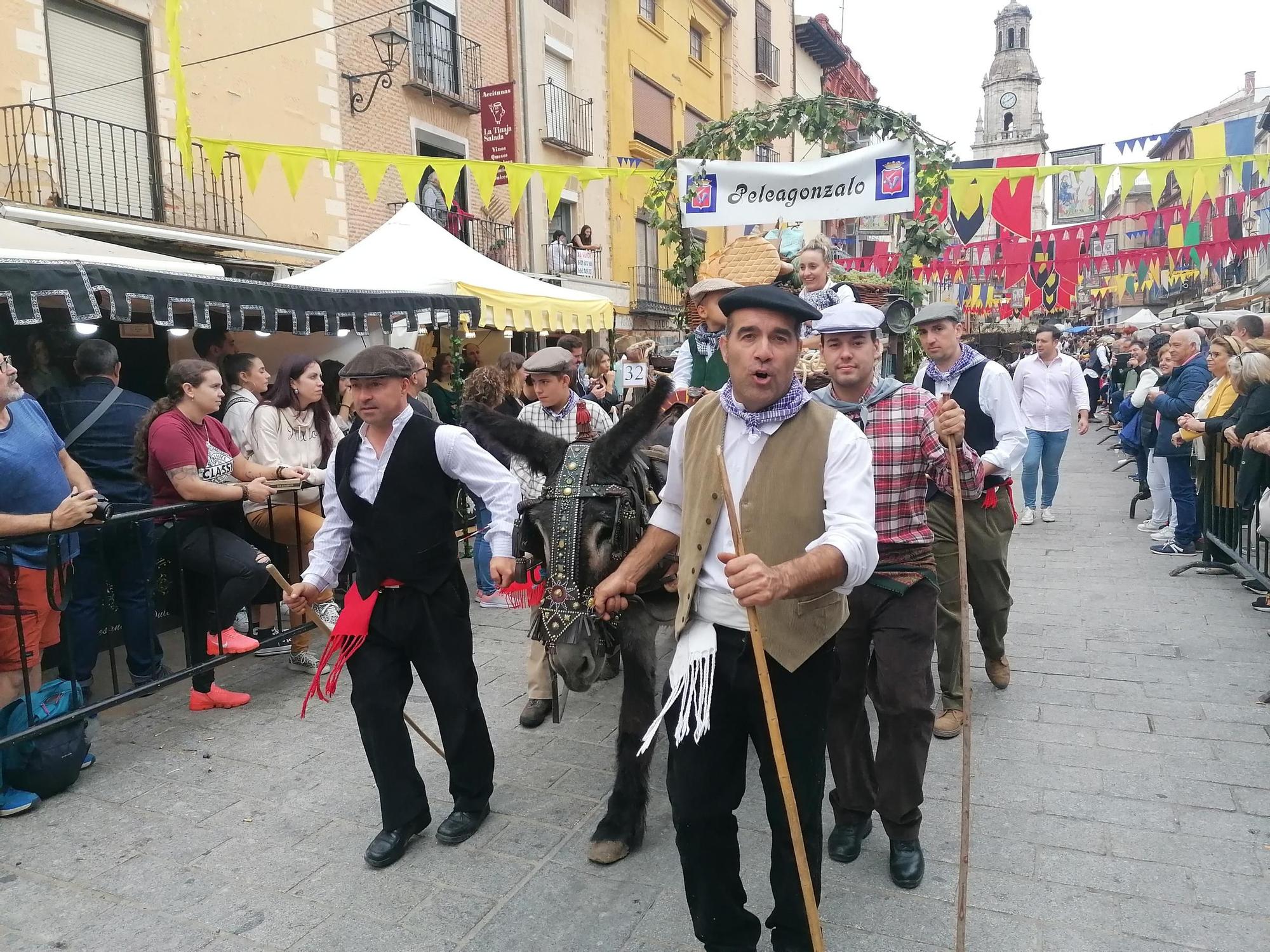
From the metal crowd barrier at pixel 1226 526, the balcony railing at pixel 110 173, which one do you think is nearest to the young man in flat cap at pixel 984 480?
the metal crowd barrier at pixel 1226 526

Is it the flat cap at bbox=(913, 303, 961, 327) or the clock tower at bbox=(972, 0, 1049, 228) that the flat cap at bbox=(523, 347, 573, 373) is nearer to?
the flat cap at bbox=(913, 303, 961, 327)

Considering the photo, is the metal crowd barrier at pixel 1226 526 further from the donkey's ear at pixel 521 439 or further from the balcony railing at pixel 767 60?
the balcony railing at pixel 767 60

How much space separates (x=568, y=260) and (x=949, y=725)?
675 inches

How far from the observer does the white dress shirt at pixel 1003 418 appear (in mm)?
4289

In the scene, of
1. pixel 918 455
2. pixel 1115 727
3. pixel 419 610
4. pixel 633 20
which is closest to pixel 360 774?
pixel 419 610

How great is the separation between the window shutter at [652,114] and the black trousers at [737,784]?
75.2ft

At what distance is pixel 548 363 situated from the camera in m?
4.46

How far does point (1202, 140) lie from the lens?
11.9 metres

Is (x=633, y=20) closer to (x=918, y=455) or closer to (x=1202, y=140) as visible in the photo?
(x=1202, y=140)

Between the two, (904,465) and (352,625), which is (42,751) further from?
Result: (904,465)

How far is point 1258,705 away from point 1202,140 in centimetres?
1015

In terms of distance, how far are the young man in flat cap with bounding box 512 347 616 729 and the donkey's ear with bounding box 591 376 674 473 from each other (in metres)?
0.67

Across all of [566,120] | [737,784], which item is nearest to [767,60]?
[566,120]

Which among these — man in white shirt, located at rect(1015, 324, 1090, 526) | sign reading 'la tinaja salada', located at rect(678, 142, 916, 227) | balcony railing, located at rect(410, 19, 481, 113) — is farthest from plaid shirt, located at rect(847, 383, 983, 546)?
balcony railing, located at rect(410, 19, 481, 113)
